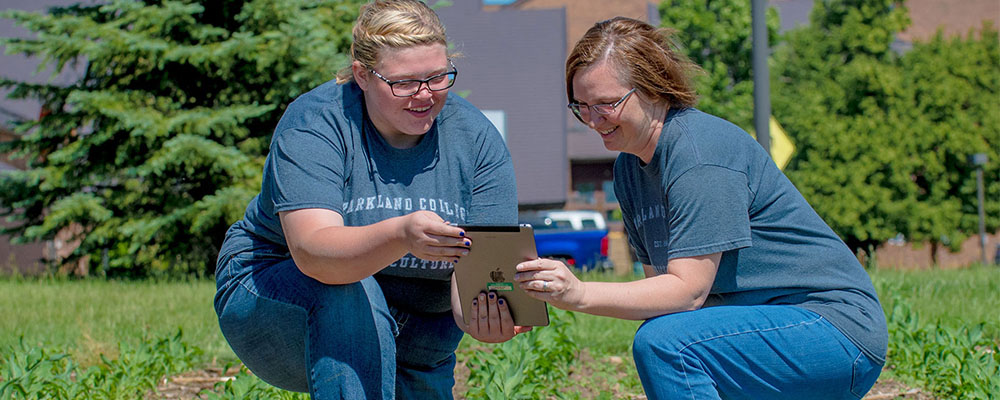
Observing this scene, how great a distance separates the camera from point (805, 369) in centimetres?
229

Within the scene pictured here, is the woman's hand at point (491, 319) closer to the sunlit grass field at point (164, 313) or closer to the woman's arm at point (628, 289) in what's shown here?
the woman's arm at point (628, 289)

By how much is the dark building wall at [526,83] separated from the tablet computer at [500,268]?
27829 mm

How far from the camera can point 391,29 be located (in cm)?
248

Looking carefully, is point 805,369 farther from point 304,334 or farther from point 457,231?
point 304,334

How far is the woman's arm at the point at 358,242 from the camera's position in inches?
83.1

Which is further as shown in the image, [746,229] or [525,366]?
[525,366]

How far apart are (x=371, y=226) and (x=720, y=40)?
88.7 ft

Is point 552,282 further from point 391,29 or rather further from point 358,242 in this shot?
point 391,29

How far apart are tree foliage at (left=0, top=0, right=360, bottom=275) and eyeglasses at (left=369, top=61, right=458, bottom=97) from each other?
27.0ft

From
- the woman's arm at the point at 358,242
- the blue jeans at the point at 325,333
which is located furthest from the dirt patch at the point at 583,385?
the woman's arm at the point at 358,242

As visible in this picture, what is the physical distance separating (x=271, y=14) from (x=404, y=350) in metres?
9.14

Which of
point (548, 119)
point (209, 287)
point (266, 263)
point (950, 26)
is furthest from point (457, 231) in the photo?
point (950, 26)

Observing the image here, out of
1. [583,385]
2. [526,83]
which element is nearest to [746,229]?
[583,385]

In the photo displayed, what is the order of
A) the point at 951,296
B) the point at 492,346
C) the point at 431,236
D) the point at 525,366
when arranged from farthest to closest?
the point at 951,296 → the point at 492,346 → the point at 525,366 → the point at 431,236
